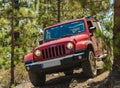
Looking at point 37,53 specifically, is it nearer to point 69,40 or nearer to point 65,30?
point 69,40

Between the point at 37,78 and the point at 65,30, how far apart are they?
1920mm

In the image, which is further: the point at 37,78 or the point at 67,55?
the point at 37,78

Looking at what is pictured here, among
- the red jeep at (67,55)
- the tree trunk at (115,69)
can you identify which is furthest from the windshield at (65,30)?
the tree trunk at (115,69)

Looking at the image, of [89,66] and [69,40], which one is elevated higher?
[69,40]

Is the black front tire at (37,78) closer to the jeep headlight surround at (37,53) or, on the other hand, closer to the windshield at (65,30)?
the jeep headlight surround at (37,53)

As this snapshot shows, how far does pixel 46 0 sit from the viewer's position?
952 inches

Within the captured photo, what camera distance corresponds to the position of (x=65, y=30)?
11.7m

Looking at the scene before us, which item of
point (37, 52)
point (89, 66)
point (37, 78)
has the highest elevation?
point (37, 52)

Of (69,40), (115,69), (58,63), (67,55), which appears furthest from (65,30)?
(115,69)

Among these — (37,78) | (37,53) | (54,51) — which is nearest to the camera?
(54,51)

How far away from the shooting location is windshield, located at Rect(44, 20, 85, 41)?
1150cm

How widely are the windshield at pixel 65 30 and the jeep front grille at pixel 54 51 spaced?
4.20 ft

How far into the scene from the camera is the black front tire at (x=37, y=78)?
11.0 metres

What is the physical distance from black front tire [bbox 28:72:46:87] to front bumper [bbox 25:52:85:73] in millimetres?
434
